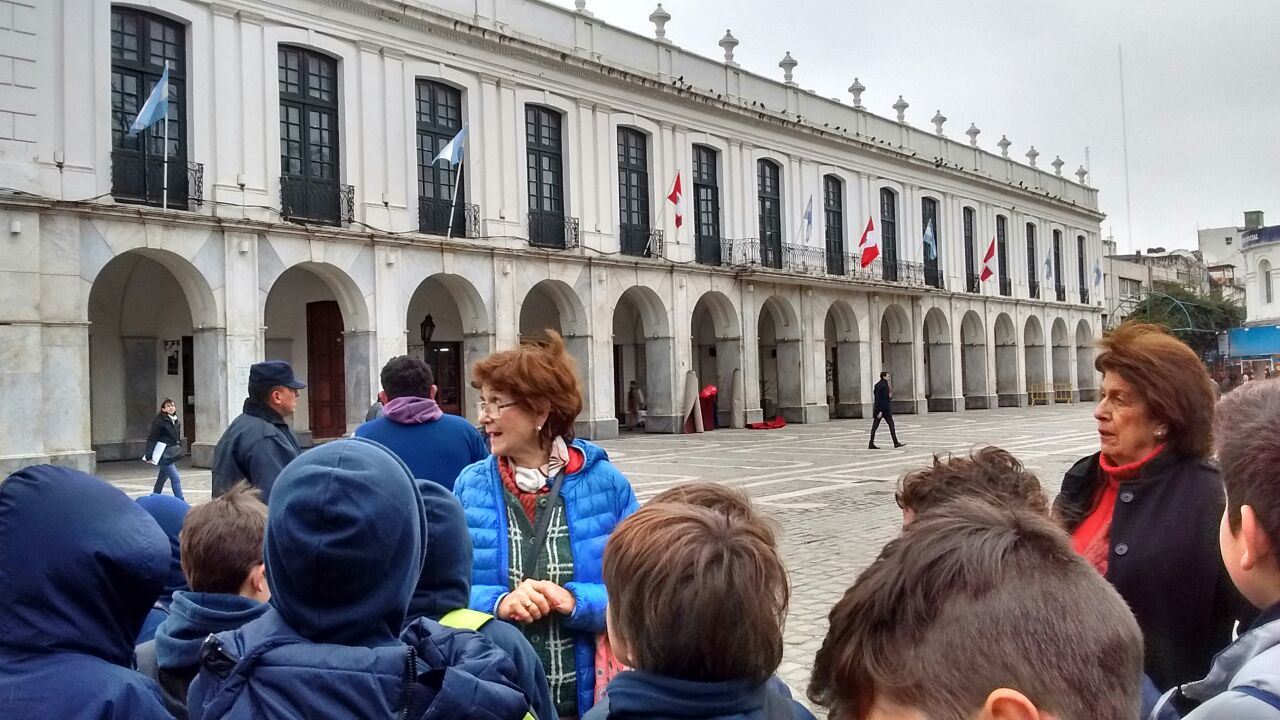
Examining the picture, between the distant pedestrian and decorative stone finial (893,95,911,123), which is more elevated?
decorative stone finial (893,95,911,123)

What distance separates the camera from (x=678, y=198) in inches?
1012

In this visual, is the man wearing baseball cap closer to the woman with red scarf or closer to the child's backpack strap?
the child's backpack strap

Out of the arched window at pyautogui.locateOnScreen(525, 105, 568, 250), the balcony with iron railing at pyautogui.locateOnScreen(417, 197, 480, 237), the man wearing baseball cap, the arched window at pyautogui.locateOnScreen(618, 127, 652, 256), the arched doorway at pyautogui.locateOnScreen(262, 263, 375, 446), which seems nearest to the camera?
the man wearing baseball cap

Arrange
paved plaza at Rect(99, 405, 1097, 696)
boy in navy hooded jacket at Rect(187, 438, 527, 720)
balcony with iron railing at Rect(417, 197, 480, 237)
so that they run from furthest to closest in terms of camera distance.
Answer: balcony with iron railing at Rect(417, 197, 480, 237)
paved plaza at Rect(99, 405, 1097, 696)
boy in navy hooded jacket at Rect(187, 438, 527, 720)

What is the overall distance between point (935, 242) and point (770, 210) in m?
9.57

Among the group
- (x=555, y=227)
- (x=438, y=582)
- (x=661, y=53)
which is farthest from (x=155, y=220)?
(x=438, y=582)

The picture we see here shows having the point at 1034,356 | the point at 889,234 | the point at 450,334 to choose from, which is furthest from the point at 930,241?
the point at 450,334

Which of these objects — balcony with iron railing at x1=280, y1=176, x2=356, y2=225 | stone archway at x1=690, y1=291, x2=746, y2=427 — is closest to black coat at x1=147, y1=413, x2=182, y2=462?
balcony with iron railing at x1=280, y1=176, x2=356, y2=225

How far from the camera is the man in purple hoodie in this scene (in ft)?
16.5

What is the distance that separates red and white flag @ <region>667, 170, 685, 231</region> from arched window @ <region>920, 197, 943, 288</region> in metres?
13.1

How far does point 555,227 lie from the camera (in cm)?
2455

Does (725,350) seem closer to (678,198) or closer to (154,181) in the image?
(678,198)

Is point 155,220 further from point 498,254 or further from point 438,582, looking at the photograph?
point 438,582

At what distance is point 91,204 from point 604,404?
12.7 meters
